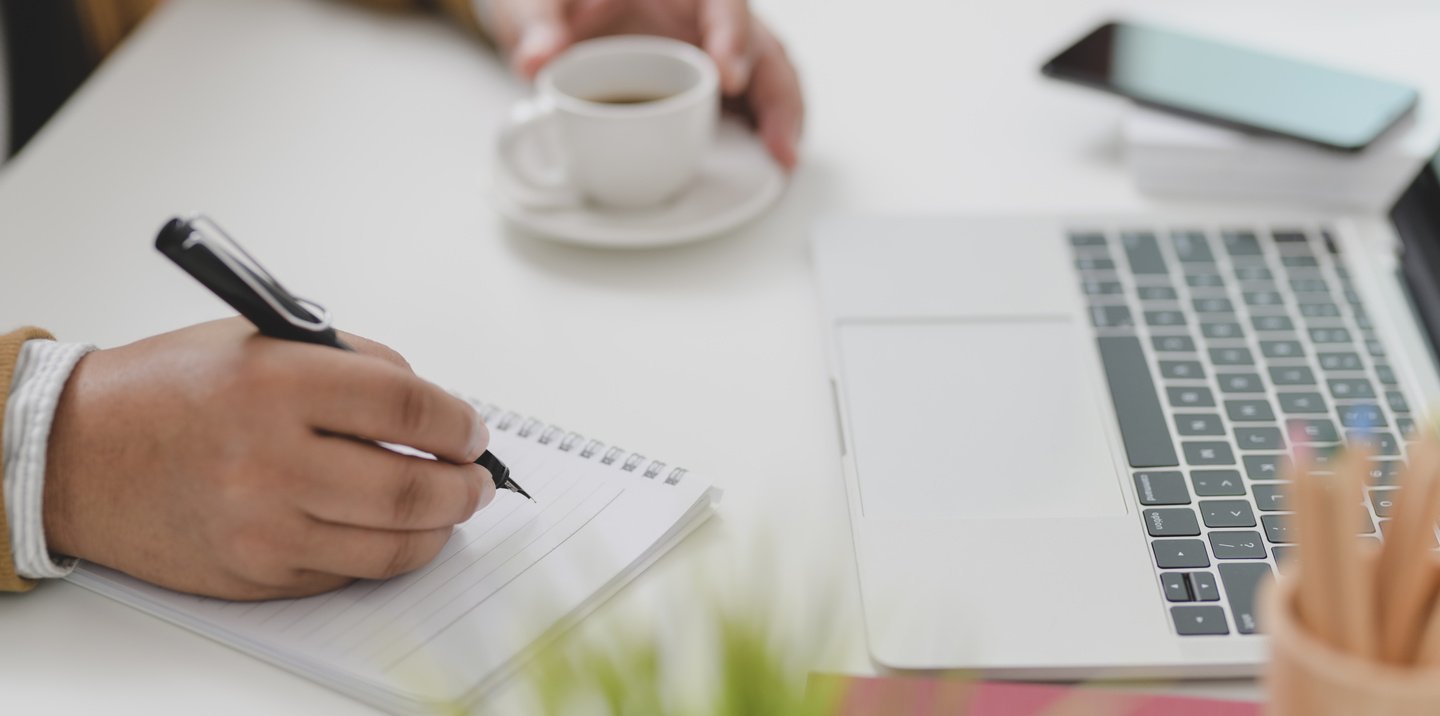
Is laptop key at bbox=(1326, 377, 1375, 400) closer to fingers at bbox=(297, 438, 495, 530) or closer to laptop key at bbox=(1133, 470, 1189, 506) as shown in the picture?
laptop key at bbox=(1133, 470, 1189, 506)

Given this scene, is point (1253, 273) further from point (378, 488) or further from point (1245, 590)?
point (378, 488)

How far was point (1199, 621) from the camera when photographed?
1.68 feet

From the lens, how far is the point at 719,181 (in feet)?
2.81

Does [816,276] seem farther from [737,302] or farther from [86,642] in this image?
[86,642]

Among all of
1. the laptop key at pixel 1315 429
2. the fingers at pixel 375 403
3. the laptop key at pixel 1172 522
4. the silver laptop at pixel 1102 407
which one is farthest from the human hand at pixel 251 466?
the laptop key at pixel 1315 429

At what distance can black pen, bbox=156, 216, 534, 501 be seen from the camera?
455 millimetres

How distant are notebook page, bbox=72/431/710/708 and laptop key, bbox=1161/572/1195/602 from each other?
203 millimetres

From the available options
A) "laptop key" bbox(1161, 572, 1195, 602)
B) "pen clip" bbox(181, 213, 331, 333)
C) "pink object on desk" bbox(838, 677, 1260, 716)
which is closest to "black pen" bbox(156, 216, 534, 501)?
"pen clip" bbox(181, 213, 331, 333)

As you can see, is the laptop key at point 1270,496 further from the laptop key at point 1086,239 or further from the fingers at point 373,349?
the fingers at point 373,349

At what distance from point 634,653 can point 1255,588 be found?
→ 1.05 ft

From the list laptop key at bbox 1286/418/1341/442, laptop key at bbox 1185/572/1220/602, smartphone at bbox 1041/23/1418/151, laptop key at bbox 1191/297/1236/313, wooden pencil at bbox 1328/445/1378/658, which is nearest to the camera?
wooden pencil at bbox 1328/445/1378/658

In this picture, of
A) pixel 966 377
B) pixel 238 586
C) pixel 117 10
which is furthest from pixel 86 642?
pixel 117 10

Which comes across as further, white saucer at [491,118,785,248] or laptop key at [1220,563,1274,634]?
white saucer at [491,118,785,248]

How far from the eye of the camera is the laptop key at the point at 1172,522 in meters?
0.56
